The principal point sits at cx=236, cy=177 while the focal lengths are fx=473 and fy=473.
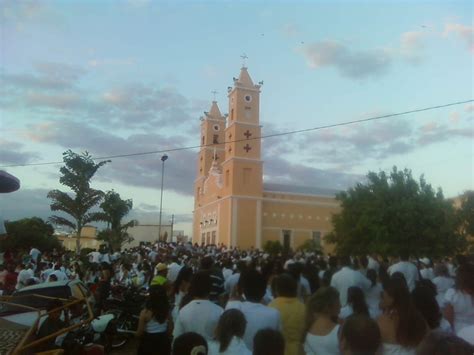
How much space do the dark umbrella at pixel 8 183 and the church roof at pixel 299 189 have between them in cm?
5010

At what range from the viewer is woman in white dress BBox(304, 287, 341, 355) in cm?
366

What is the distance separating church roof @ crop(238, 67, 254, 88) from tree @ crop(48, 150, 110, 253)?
3239 cm

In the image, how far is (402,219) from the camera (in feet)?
97.9

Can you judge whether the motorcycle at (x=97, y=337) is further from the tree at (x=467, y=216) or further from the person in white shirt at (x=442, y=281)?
the tree at (x=467, y=216)

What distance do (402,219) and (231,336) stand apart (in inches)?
1115

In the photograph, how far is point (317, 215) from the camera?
57.3 m

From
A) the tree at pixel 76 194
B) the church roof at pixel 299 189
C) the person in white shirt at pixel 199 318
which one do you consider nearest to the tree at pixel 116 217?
the tree at pixel 76 194

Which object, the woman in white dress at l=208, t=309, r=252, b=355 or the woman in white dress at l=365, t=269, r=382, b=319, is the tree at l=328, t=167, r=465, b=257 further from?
the woman in white dress at l=208, t=309, r=252, b=355

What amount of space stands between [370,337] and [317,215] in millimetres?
55285

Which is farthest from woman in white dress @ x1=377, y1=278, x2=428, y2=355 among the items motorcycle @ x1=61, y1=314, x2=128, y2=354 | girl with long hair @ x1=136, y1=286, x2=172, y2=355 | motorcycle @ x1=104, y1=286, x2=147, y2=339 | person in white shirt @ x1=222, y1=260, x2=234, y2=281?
motorcycle @ x1=104, y1=286, x2=147, y2=339

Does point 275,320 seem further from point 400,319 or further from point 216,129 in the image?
point 216,129

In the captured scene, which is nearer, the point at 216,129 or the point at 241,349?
the point at 241,349

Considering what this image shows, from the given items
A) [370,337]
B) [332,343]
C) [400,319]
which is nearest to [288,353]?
[332,343]

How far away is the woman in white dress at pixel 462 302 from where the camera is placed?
496cm
